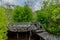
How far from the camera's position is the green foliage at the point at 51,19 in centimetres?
1512

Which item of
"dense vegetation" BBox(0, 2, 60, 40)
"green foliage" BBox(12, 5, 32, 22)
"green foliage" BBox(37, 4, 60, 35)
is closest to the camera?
"dense vegetation" BBox(0, 2, 60, 40)

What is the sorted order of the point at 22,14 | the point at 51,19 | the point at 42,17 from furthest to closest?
the point at 22,14 → the point at 42,17 → the point at 51,19

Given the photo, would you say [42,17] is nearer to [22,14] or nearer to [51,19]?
[51,19]

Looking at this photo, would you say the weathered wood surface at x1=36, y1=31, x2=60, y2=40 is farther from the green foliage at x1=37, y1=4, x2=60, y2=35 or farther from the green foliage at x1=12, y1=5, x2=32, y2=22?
the green foliage at x1=12, y1=5, x2=32, y2=22

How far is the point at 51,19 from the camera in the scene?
16.2 m

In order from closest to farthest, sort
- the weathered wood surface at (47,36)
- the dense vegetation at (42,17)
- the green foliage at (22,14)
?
1. the dense vegetation at (42,17)
2. the weathered wood surface at (47,36)
3. the green foliage at (22,14)

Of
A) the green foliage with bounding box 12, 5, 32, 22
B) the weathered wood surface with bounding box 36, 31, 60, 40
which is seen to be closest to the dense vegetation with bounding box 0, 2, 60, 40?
the green foliage with bounding box 12, 5, 32, 22

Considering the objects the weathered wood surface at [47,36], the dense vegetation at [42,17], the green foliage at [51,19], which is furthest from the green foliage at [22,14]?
the weathered wood surface at [47,36]

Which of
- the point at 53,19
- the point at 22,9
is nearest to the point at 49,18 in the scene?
the point at 53,19

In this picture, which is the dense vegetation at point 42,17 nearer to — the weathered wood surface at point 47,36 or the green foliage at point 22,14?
the green foliage at point 22,14

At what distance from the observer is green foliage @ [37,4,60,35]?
15117 mm

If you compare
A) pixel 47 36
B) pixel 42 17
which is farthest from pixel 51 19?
pixel 47 36

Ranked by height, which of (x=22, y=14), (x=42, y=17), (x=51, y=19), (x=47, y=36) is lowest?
(x=47, y=36)

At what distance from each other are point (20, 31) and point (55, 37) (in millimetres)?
2958
